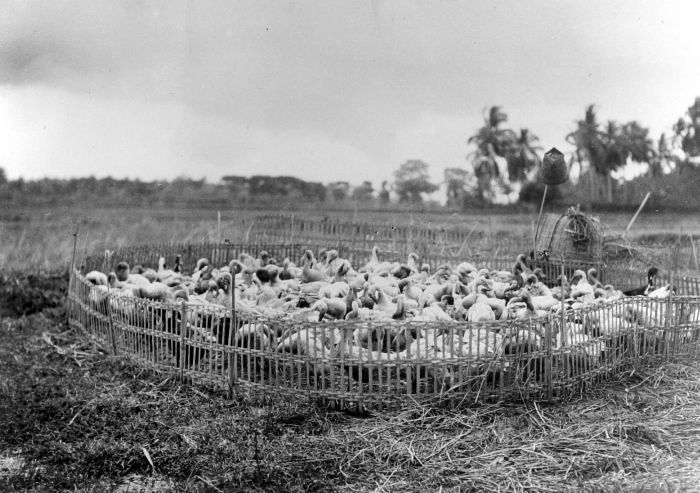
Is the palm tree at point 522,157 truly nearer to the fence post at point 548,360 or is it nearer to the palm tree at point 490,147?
the palm tree at point 490,147

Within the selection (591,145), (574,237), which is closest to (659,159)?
(591,145)

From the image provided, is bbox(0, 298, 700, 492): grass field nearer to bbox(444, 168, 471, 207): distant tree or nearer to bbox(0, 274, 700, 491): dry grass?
bbox(0, 274, 700, 491): dry grass

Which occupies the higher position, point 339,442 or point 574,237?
point 574,237

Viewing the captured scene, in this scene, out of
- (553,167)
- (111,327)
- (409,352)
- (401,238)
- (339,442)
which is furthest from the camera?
(401,238)

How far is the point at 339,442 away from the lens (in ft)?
17.6

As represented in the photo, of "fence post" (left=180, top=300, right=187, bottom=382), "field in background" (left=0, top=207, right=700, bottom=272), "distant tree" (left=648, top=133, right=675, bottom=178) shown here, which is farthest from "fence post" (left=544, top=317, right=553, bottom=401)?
"distant tree" (left=648, top=133, right=675, bottom=178)

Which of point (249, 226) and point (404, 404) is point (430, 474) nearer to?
point (404, 404)

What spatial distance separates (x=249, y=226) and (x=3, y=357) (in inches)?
320

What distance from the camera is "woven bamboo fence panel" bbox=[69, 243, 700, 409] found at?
6.00 m

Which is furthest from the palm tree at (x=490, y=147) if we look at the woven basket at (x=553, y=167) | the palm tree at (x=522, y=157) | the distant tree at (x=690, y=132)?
the woven basket at (x=553, y=167)

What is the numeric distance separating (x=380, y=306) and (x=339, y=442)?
3.11 metres

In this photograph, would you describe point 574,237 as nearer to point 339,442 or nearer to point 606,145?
point 339,442

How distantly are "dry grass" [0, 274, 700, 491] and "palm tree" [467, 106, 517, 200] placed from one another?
3290 cm

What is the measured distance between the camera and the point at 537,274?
428 inches
